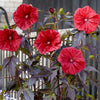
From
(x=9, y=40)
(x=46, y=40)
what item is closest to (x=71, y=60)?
(x=46, y=40)

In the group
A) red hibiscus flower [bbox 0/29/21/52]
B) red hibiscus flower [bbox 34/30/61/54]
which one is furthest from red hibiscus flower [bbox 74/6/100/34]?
red hibiscus flower [bbox 0/29/21/52]

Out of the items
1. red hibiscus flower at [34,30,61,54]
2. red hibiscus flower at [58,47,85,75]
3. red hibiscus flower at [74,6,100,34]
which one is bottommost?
red hibiscus flower at [58,47,85,75]

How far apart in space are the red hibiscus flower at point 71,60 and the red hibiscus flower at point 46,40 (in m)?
0.07

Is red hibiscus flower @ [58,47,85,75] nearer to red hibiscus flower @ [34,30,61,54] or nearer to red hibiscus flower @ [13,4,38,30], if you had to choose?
red hibiscus flower @ [34,30,61,54]

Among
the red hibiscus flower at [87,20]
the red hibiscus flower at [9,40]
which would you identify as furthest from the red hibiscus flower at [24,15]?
the red hibiscus flower at [87,20]

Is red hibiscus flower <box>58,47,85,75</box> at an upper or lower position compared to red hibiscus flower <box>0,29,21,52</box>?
lower

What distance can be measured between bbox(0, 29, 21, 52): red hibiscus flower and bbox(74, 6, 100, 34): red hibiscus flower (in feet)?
1.01

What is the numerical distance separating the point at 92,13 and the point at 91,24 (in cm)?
6

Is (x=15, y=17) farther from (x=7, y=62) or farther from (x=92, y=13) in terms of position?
(x=92, y=13)

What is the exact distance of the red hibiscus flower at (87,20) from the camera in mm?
993

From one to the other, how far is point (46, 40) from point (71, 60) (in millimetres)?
165

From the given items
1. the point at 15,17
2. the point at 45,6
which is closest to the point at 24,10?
the point at 15,17

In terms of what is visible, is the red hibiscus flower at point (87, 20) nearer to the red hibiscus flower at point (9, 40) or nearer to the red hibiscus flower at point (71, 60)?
the red hibiscus flower at point (71, 60)

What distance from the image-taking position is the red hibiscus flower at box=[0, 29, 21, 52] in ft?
3.22
